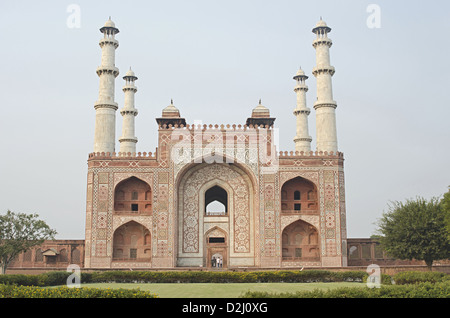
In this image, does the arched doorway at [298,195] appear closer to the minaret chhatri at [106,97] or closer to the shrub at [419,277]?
the minaret chhatri at [106,97]

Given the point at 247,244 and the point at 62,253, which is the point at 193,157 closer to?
the point at 247,244

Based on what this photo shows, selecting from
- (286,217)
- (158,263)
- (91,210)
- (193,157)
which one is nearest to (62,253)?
(91,210)

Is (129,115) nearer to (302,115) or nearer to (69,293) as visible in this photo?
(302,115)

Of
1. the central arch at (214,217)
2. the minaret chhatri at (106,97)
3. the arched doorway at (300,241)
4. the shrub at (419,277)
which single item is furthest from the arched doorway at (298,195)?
the shrub at (419,277)

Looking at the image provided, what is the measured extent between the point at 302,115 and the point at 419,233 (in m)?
16.0

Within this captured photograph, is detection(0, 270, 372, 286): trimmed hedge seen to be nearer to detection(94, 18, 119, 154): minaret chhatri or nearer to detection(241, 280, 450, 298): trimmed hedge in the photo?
detection(94, 18, 119, 154): minaret chhatri

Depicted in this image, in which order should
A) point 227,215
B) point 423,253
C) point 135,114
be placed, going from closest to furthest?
point 423,253 → point 227,215 → point 135,114

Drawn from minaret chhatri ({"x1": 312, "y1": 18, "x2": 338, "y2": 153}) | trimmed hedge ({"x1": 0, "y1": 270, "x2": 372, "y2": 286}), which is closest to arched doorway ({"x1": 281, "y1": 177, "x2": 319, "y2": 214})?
minaret chhatri ({"x1": 312, "y1": 18, "x2": 338, "y2": 153})

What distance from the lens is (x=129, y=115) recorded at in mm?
39656
